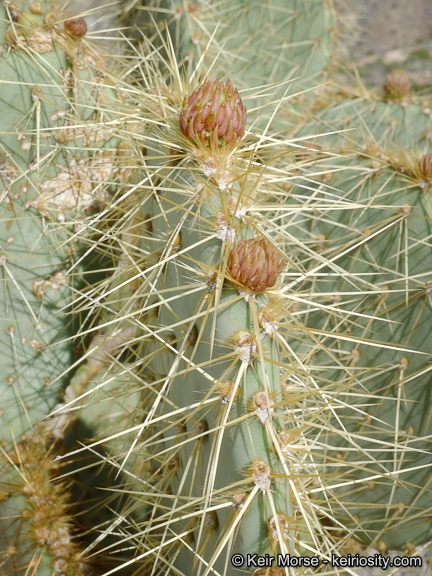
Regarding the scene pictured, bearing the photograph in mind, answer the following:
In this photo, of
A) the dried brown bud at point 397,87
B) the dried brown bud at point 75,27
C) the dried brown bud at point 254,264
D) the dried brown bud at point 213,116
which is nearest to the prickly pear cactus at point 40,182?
the dried brown bud at point 75,27

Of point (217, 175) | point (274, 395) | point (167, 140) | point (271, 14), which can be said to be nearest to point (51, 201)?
point (167, 140)

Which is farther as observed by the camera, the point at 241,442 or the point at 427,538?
the point at 427,538

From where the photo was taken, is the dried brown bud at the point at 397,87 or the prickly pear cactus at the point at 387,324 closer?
the prickly pear cactus at the point at 387,324

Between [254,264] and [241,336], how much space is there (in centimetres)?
10

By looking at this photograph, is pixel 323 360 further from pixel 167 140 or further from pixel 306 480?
pixel 167 140

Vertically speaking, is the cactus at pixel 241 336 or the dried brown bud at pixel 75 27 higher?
the dried brown bud at pixel 75 27

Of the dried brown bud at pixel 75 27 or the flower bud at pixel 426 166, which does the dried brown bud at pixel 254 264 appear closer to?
the flower bud at pixel 426 166

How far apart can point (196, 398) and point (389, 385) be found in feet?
1.58

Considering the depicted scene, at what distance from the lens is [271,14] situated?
213cm

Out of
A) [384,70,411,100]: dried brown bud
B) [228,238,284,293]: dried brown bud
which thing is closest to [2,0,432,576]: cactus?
[228,238,284,293]: dried brown bud

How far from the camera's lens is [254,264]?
2.35ft

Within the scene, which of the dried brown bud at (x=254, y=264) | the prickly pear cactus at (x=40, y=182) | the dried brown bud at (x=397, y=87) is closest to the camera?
the dried brown bud at (x=254, y=264)

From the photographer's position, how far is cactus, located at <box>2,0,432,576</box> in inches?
29.4

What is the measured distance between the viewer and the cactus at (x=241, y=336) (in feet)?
2.45
